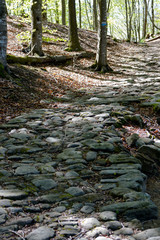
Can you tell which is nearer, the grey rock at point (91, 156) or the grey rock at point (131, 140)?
the grey rock at point (91, 156)

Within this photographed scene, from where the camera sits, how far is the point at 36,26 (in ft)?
40.0

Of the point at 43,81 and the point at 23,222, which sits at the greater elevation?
the point at 43,81

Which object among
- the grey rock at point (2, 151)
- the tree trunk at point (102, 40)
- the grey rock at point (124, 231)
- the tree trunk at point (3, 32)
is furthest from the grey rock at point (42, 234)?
the tree trunk at point (102, 40)

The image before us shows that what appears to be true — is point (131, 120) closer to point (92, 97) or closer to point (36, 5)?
point (92, 97)

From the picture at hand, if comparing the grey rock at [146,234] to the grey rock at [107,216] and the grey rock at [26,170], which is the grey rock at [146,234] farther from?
the grey rock at [26,170]

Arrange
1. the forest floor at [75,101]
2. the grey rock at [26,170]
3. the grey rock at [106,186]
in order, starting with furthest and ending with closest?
the forest floor at [75,101]
the grey rock at [26,170]
the grey rock at [106,186]

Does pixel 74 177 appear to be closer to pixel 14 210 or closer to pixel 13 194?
pixel 13 194

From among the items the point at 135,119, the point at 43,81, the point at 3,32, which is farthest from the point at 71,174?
the point at 43,81

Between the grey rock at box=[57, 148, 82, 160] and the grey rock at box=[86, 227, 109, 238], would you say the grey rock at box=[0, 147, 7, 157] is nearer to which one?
the grey rock at box=[57, 148, 82, 160]

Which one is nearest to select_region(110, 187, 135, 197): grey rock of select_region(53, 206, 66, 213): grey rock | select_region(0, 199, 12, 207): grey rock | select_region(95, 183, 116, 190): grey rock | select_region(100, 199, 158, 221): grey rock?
select_region(95, 183, 116, 190): grey rock

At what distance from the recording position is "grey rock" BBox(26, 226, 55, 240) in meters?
2.23

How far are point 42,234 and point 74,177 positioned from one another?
1342 mm

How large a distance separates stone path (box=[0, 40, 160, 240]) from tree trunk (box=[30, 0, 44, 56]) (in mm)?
6868

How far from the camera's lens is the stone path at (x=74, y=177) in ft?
8.04
